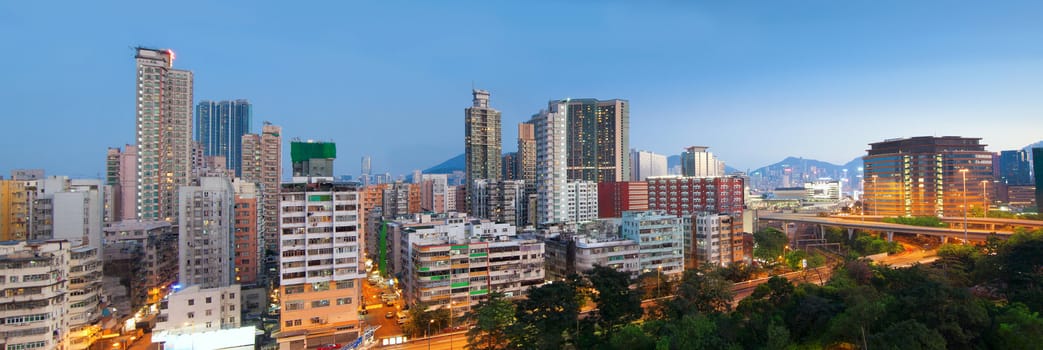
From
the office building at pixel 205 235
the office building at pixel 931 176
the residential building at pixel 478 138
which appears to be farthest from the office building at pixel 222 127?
the office building at pixel 931 176

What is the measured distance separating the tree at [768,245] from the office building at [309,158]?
26.6 m

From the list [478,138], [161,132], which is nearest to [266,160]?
[161,132]

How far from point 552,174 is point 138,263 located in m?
27.1

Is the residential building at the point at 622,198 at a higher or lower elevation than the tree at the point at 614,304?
higher

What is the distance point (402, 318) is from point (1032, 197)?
75.6 metres

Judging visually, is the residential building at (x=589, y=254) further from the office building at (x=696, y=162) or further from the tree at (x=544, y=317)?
the office building at (x=696, y=162)

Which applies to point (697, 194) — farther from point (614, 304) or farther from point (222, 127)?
point (222, 127)

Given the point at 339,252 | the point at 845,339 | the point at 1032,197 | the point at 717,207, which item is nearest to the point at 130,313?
the point at 339,252

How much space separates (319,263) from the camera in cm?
2077

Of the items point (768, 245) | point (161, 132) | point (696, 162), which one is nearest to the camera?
point (768, 245)

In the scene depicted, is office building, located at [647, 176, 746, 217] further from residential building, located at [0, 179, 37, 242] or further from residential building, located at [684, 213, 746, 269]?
residential building, located at [0, 179, 37, 242]

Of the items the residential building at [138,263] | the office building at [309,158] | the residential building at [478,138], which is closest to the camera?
the office building at [309,158]

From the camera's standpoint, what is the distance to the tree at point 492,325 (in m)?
16.7

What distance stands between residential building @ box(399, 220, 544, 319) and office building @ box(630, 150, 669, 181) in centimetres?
8345
